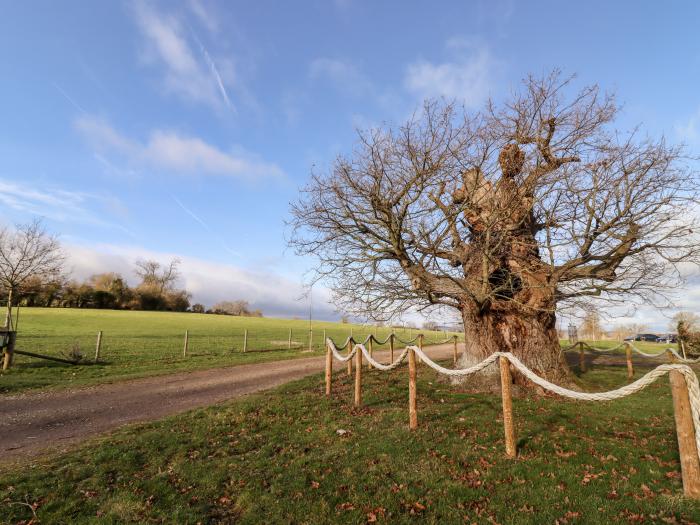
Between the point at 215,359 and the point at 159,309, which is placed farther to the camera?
the point at 159,309

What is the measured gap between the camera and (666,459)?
6004mm

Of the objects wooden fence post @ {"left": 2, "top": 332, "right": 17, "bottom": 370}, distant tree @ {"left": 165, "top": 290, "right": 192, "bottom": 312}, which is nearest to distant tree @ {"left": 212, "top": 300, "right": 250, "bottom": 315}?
distant tree @ {"left": 165, "top": 290, "right": 192, "bottom": 312}

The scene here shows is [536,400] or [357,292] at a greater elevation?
[357,292]

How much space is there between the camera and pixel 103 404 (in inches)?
442

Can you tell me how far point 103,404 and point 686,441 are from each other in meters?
13.5

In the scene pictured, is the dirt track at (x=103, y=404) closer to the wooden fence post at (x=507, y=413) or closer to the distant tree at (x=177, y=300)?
the wooden fence post at (x=507, y=413)

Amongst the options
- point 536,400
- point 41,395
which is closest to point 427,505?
point 536,400

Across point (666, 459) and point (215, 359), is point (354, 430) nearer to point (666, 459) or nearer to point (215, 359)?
point (666, 459)

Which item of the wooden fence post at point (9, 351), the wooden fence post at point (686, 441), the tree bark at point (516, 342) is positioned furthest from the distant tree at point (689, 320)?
the wooden fence post at point (9, 351)

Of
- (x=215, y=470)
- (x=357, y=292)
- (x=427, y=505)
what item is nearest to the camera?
(x=427, y=505)

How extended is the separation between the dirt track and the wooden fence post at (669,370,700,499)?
403 inches

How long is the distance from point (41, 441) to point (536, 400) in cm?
1199

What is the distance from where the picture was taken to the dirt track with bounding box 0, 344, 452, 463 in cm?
805

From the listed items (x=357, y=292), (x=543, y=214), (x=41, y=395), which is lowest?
(x=41, y=395)
